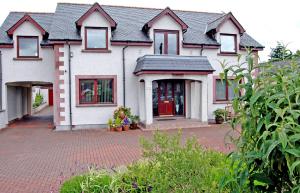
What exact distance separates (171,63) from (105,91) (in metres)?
4.52

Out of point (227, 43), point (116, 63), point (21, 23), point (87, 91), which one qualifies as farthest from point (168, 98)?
point (21, 23)

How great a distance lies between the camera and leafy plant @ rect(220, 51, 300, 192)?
72.6 inches

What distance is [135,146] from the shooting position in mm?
12000

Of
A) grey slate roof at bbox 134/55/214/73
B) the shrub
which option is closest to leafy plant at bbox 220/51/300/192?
the shrub

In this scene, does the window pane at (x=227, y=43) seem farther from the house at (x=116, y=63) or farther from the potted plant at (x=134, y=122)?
the potted plant at (x=134, y=122)

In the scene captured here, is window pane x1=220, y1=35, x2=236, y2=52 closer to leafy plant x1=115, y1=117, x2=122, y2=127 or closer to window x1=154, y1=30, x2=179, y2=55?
window x1=154, y1=30, x2=179, y2=55

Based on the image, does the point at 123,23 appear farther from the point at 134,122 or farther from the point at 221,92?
the point at 221,92

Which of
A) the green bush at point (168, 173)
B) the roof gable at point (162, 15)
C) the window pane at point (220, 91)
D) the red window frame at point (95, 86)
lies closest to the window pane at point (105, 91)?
the red window frame at point (95, 86)

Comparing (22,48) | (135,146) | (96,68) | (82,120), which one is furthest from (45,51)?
(135,146)

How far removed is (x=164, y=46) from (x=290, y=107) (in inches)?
676

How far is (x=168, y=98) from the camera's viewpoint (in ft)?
63.9

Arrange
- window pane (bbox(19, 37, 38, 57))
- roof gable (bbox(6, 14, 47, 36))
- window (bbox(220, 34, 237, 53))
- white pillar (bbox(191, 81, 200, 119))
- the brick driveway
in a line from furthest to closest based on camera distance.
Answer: window (bbox(220, 34, 237, 53))
white pillar (bbox(191, 81, 200, 119))
window pane (bbox(19, 37, 38, 57))
roof gable (bbox(6, 14, 47, 36))
the brick driveway

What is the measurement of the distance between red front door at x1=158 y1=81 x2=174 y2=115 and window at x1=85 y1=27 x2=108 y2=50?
182 inches

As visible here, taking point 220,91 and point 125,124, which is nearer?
point 125,124
